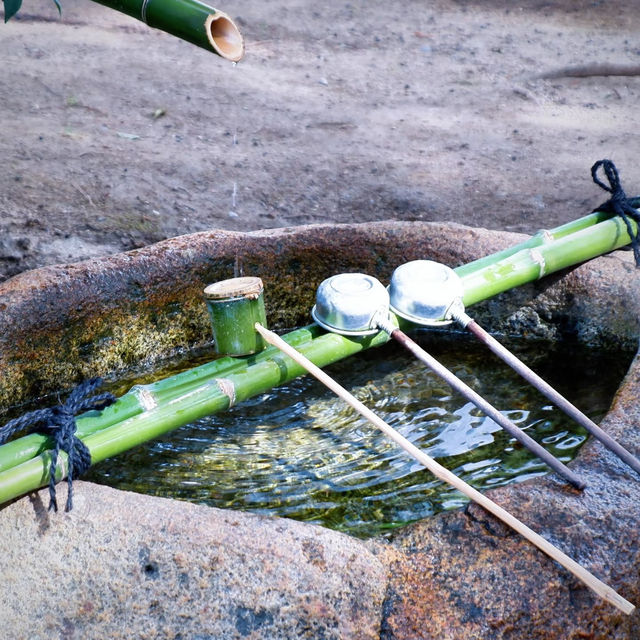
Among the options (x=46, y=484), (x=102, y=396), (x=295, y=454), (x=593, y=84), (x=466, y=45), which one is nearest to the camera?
(x=46, y=484)

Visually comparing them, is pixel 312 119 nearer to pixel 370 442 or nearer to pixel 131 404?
pixel 370 442

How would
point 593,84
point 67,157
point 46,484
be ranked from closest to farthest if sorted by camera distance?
point 46,484
point 67,157
point 593,84

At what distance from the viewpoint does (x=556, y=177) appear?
18.5 feet

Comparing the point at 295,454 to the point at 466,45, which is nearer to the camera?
the point at 295,454

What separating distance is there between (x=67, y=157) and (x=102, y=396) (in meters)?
→ 3.90

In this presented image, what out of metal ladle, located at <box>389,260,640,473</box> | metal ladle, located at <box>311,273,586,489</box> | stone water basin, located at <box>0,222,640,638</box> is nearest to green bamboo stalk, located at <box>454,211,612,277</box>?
metal ladle, located at <box>389,260,640,473</box>

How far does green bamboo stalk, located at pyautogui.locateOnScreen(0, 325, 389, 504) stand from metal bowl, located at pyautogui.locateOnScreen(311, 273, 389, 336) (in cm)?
6

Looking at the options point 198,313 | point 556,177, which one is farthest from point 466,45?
point 198,313

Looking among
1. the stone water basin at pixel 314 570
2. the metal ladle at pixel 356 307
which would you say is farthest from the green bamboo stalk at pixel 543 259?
the stone water basin at pixel 314 570

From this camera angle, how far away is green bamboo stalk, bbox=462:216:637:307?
105 inches

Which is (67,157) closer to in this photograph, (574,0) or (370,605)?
(370,605)

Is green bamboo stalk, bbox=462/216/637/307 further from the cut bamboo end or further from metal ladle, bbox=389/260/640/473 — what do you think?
the cut bamboo end

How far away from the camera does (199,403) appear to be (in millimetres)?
2055

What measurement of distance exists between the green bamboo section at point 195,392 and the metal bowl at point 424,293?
4.6 inches
